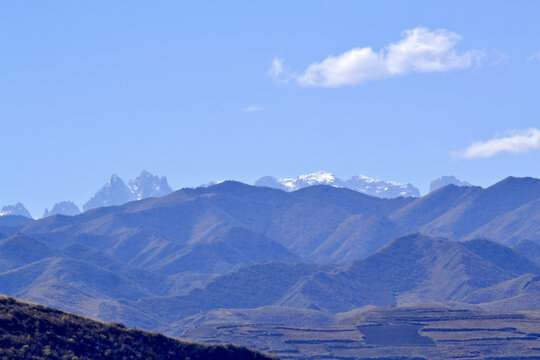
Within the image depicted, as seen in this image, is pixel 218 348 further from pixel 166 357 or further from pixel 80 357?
pixel 80 357

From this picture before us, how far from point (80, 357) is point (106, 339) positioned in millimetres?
7813

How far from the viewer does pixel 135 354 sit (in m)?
112

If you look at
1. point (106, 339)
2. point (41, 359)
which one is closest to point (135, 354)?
point (106, 339)

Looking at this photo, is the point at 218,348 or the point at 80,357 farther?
the point at 218,348

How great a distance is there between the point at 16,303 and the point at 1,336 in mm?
11646

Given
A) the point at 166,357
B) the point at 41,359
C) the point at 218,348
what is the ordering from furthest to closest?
the point at 218,348
the point at 166,357
the point at 41,359

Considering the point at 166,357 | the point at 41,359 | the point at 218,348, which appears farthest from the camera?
the point at 218,348

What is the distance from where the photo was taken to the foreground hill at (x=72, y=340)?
102000 millimetres

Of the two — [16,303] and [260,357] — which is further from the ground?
[16,303]

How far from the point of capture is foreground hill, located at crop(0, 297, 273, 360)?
102 meters

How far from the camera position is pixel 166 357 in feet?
380

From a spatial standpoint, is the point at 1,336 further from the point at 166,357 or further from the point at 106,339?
the point at 166,357

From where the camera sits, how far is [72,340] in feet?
352

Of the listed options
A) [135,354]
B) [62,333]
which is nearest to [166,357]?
[135,354]
